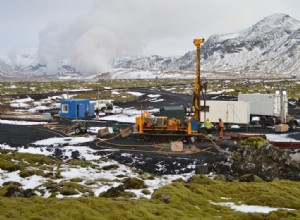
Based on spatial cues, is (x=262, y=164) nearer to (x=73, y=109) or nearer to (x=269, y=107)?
(x=269, y=107)

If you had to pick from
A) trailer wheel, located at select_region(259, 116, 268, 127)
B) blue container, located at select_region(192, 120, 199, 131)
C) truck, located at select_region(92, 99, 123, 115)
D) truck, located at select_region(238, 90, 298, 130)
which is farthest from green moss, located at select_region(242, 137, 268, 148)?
truck, located at select_region(92, 99, 123, 115)

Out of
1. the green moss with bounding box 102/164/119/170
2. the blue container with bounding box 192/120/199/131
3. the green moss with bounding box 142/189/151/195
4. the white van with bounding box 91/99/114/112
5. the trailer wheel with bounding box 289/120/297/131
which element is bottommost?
the green moss with bounding box 102/164/119/170

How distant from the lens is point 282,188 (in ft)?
63.3

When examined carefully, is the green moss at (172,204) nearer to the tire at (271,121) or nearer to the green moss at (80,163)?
the green moss at (80,163)

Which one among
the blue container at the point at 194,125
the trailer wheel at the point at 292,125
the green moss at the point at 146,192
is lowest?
the green moss at the point at 146,192

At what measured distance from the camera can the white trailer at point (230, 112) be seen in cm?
4559

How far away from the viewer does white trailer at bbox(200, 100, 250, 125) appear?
150ft

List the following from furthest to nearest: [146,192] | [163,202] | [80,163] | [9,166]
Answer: [80,163], [9,166], [146,192], [163,202]

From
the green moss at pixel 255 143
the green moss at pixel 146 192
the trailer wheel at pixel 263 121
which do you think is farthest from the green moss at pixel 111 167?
→ the trailer wheel at pixel 263 121

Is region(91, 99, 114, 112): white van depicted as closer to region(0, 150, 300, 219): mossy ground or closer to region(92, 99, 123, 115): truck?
region(92, 99, 123, 115): truck

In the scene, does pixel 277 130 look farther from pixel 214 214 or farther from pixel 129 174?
pixel 214 214

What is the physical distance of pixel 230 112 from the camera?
46.2 meters

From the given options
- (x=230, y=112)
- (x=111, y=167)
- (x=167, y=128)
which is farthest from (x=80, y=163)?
(x=230, y=112)

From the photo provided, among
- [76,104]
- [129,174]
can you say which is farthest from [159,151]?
[76,104]
